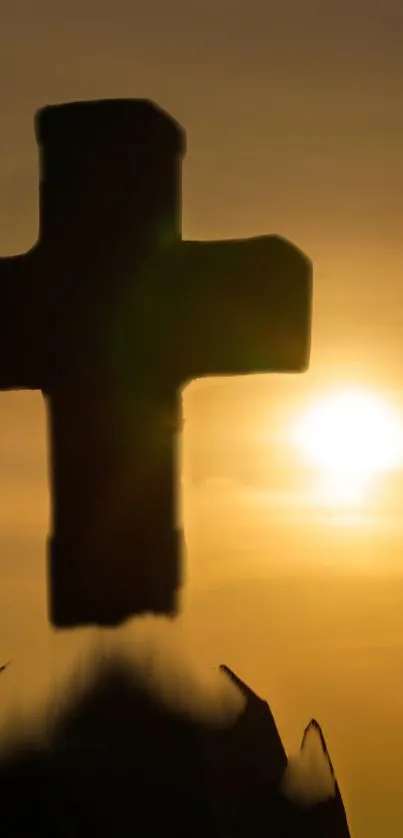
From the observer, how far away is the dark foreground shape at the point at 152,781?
2.63ft

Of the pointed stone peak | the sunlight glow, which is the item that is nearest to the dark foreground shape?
the pointed stone peak

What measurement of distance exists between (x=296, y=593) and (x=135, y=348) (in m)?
0.27

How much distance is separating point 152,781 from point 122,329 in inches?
14.9

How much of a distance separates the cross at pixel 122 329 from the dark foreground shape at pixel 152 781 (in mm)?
94

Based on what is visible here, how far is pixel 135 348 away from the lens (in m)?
0.85

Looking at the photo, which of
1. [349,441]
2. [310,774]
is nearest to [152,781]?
[310,774]

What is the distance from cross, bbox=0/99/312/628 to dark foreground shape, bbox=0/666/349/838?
94mm

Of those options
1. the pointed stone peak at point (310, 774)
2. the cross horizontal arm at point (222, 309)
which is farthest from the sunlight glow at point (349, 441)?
the pointed stone peak at point (310, 774)

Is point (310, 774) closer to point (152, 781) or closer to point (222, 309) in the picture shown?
point (152, 781)

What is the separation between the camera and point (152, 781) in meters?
0.81

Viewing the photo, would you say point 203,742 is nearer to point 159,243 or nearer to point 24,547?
point 24,547

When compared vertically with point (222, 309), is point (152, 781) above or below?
below

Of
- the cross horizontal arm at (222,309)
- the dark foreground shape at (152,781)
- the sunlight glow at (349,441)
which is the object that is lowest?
the dark foreground shape at (152,781)

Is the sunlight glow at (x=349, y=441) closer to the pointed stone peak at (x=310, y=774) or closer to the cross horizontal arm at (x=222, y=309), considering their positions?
the cross horizontal arm at (x=222, y=309)
